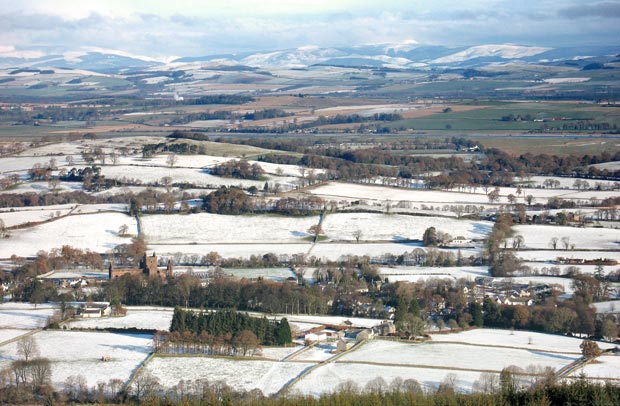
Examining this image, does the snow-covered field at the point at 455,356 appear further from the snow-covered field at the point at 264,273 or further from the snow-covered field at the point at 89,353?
the snow-covered field at the point at 264,273

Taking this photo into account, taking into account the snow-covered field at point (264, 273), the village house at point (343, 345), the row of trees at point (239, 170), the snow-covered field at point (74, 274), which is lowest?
the snow-covered field at point (74, 274)

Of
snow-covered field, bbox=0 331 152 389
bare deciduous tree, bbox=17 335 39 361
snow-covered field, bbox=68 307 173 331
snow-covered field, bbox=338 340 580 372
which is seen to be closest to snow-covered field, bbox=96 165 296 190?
snow-covered field, bbox=68 307 173 331

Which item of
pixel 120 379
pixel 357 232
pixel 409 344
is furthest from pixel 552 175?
pixel 120 379

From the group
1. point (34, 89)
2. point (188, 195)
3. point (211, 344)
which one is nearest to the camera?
point (211, 344)

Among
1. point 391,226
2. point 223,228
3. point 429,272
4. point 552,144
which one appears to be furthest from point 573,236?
point 552,144

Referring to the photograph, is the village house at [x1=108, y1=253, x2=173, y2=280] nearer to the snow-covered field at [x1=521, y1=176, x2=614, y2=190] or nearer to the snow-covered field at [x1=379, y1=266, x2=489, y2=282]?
the snow-covered field at [x1=379, y1=266, x2=489, y2=282]

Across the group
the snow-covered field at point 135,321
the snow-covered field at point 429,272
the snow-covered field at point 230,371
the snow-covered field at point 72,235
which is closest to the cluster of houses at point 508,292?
the snow-covered field at point 429,272

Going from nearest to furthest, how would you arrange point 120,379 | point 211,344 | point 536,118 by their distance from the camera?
point 120,379, point 211,344, point 536,118

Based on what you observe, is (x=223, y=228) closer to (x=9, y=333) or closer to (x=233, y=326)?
(x=9, y=333)

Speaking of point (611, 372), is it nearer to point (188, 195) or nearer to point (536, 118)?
point (188, 195)
